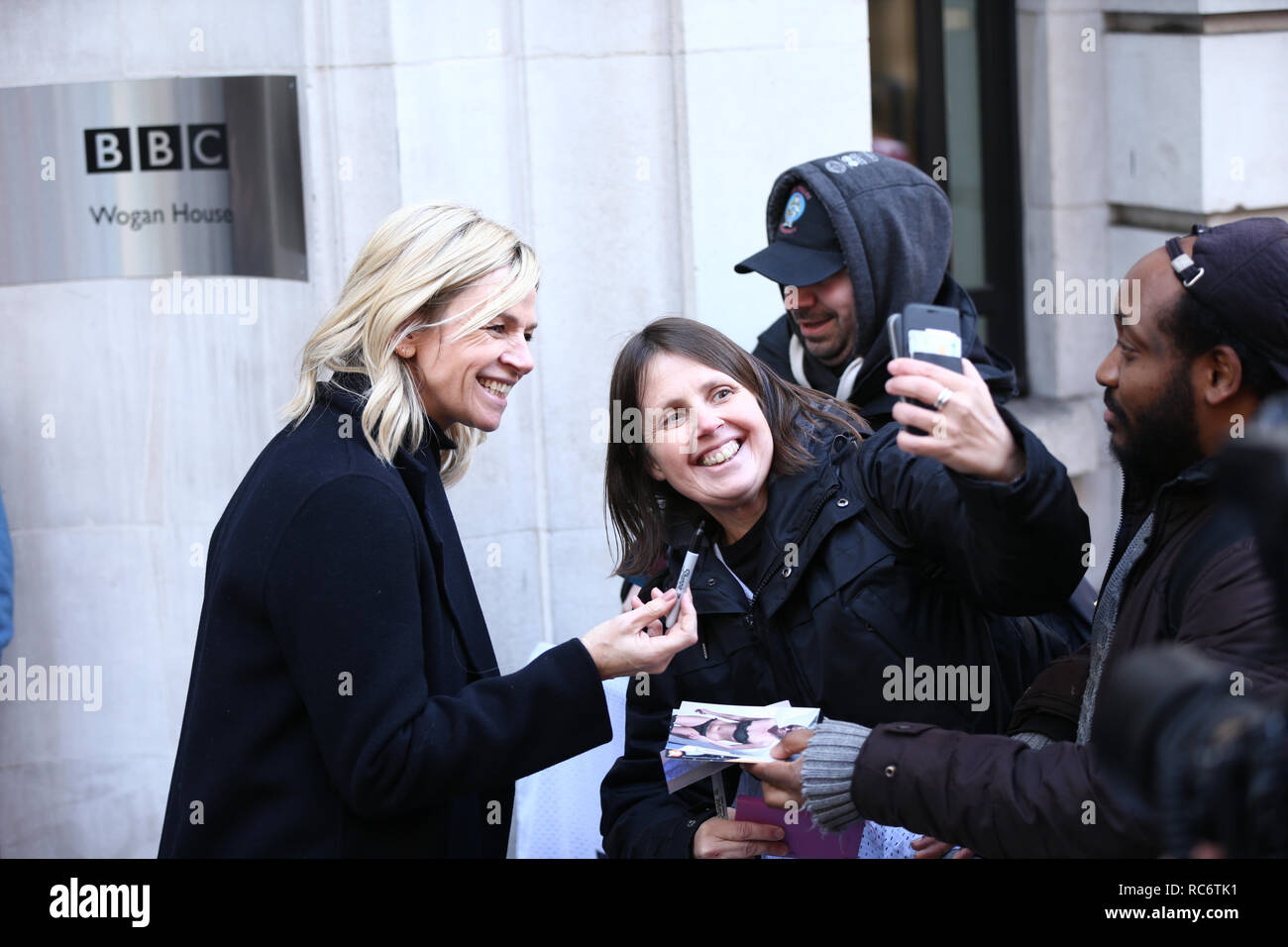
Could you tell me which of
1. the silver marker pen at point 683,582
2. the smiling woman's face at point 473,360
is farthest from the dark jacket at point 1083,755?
the smiling woman's face at point 473,360

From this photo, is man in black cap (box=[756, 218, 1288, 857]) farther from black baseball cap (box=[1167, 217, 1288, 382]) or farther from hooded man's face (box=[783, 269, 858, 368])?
hooded man's face (box=[783, 269, 858, 368])

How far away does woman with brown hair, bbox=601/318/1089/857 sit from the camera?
296 cm

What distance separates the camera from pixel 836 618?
2969mm

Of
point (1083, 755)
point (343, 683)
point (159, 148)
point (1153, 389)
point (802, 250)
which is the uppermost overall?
point (159, 148)

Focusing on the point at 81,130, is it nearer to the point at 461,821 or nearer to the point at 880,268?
the point at 880,268

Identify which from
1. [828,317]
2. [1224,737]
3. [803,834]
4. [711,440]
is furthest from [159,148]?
[1224,737]

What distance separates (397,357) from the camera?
2.89m

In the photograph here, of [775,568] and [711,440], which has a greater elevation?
[711,440]

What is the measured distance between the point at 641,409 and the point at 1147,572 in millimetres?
1170

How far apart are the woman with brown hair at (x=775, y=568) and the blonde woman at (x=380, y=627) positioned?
263 mm

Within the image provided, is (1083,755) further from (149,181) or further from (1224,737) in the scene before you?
(149,181)

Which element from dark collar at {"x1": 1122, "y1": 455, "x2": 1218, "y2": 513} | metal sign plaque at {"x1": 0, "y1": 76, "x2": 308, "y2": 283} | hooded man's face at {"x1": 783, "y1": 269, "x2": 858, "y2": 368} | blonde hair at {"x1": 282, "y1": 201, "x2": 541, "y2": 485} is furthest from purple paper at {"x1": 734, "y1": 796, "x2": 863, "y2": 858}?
metal sign plaque at {"x1": 0, "y1": 76, "x2": 308, "y2": 283}

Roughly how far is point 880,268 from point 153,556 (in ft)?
9.20

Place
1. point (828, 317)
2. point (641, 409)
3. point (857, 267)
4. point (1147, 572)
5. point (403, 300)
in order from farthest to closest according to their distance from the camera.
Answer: point (828, 317) < point (857, 267) < point (641, 409) < point (403, 300) < point (1147, 572)
